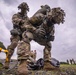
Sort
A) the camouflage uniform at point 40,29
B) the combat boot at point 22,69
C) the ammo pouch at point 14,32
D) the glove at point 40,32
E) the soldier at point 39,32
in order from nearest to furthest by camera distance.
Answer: the combat boot at point 22,69 → the soldier at point 39,32 → the camouflage uniform at point 40,29 → the glove at point 40,32 → the ammo pouch at point 14,32

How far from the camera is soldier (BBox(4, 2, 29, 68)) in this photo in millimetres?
8523

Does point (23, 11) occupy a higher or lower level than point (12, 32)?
higher

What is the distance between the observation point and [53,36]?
8.10 m

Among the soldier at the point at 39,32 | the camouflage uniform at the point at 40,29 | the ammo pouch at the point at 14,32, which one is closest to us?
the soldier at the point at 39,32

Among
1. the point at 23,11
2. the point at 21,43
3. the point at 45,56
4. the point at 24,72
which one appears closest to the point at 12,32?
the point at 23,11

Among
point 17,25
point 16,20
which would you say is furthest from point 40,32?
point 16,20

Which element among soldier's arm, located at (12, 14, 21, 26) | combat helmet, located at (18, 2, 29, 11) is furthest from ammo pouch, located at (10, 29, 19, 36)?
combat helmet, located at (18, 2, 29, 11)

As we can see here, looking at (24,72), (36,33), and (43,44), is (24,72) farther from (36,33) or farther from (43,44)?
(43,44)

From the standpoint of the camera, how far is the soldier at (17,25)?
8.52 metres

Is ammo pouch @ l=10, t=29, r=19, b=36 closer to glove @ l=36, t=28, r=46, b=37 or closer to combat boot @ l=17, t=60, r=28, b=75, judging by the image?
glove @ l=36, t=28, r=46, b=37

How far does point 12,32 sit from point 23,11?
3.95 ft

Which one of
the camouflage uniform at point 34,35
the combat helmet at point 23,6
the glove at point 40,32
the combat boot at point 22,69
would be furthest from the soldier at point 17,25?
the combat boot at point 22,69

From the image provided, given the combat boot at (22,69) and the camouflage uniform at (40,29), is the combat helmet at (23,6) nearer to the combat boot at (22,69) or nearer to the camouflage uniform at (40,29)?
the camouflage uniform at (40,29)

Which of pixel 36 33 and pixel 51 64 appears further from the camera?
pixel 51 64
